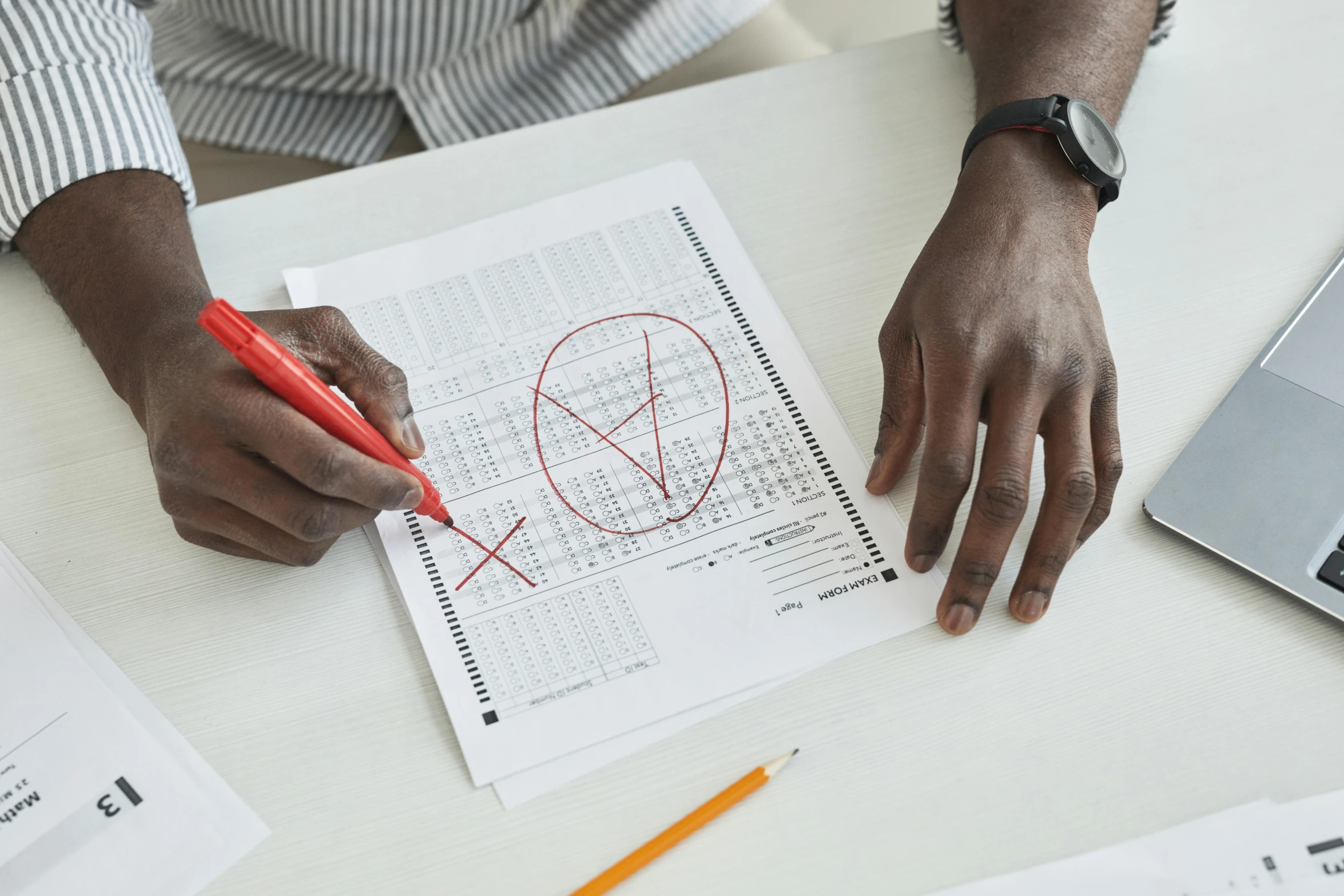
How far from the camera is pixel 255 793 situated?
0.51 meters

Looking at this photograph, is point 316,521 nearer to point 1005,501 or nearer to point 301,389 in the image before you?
point 301,389

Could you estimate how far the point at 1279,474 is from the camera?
1.91ft

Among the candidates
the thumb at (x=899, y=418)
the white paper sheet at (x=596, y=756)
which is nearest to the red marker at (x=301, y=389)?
the white paper sheet at (x=596, y=756)

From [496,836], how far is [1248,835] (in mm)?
376

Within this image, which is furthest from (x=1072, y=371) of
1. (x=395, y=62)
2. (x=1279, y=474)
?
(x=395, y=62)

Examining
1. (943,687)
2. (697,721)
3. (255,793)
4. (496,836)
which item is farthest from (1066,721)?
(255,793)

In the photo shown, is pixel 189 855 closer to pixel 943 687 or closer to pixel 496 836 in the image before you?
pixel 496 836

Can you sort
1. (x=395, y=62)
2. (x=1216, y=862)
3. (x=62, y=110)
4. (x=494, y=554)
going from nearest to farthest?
1. (x=1216, y=862)
2. (x=494, y=554)
3. (x=62, y=110)
4. (x=395, y=62)

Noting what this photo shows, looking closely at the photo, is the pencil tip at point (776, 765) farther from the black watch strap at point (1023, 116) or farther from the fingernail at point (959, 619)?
the black watch strap at point (1023, 116)

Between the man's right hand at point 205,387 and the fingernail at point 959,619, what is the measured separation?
0.31m

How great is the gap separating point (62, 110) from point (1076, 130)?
71 centimetres

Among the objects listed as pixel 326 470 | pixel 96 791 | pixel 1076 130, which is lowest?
pixel 96 791

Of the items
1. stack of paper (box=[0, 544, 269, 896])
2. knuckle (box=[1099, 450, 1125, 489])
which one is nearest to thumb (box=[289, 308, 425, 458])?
stack of paper (box=[0, 544, 269, 896])

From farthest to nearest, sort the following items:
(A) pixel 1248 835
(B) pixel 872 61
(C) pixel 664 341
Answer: (B) pixel 872 61, (C) pixel 664 341, (A) pixel 1248 835
